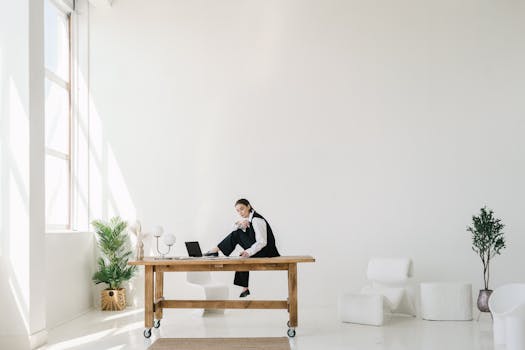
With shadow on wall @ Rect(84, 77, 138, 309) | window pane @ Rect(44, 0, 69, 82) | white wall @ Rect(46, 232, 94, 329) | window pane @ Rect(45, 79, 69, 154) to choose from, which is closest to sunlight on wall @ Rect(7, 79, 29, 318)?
white wall @ Rect(46, 232, 94, 329)

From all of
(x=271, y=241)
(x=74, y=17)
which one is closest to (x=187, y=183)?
(x=271, y=241)

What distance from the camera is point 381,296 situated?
25.5 ft

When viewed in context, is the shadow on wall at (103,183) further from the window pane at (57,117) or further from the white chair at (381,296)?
the white chair at (381,296)

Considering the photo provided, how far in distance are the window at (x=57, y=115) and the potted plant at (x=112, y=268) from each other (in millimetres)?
562

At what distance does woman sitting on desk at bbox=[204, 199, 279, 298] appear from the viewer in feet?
25.4

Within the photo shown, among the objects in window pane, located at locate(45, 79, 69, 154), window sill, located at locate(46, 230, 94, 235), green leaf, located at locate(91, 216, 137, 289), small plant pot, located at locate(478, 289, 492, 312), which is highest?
window pane, located at locate(45, 79, 69, 154)

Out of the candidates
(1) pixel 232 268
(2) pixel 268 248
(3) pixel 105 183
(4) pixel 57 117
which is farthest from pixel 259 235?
(4) pixel 57 117

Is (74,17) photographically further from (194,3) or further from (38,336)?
(38,336)

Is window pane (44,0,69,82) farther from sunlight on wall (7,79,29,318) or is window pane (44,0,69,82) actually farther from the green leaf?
sunlight on wall (7,79,29,318)

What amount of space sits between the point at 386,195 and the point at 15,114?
5019mm

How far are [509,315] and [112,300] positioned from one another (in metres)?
5.25

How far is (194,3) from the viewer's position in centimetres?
991

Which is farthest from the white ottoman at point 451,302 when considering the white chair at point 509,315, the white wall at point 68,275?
the white wall at point 68,275

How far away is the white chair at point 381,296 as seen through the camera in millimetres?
7742
